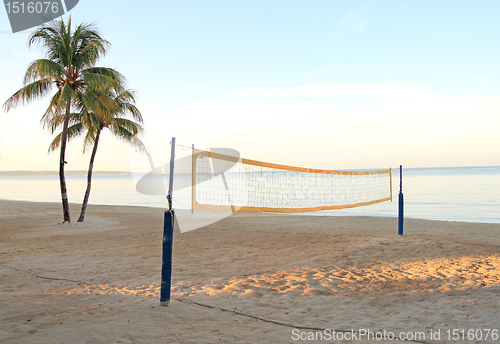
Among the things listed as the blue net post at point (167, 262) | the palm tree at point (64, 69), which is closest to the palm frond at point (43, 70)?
the palm tree at point (64, 69)

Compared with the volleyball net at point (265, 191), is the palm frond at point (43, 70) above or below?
above

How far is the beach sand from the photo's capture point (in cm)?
317

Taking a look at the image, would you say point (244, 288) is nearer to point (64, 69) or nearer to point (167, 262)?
point (167, 262)

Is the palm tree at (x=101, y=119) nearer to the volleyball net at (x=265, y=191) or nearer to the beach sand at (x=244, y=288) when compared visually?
the volleyball net at (x=265, y=191)

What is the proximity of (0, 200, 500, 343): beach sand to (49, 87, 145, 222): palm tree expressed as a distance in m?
4.02

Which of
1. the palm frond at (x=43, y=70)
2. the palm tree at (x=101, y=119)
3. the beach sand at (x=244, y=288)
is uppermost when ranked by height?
the palm frond at (x=43, y=70)

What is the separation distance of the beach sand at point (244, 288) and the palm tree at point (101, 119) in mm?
4018

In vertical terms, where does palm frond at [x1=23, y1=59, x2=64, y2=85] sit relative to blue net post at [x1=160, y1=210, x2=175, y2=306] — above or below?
above

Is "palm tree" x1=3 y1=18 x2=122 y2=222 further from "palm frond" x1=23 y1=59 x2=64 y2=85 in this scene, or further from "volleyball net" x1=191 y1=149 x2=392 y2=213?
"volleyball net" x1=191 y1=149 x2=392 y2=213

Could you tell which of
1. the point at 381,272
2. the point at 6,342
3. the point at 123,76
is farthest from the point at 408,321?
the point at 123,76

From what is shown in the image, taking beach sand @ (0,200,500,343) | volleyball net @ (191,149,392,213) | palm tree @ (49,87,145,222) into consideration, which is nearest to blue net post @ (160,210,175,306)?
beach sand @ (0,200,500,343)

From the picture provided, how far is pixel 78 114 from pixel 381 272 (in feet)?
36.2

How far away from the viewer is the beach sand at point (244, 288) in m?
3.17

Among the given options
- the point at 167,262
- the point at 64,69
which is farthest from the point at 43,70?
the point at 167,262
